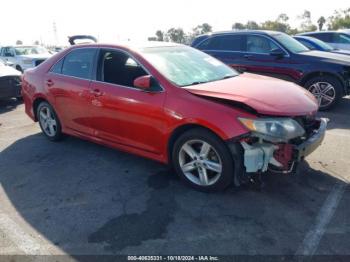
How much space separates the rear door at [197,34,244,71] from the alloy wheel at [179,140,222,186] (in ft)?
16.3

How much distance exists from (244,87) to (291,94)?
1.75ft

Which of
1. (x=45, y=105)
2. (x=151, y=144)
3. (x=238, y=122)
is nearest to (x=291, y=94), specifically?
(x=238, y=122)

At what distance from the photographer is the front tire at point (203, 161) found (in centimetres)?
350

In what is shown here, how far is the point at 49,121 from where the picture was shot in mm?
5676

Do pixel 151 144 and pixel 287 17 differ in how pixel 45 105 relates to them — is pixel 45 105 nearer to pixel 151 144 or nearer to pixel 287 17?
pixel 151 144

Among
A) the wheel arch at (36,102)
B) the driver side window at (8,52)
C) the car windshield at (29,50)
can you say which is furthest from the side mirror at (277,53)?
the driver side window at (8,52)

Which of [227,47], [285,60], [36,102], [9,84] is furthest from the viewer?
[9,84]

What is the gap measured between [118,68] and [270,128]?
223 cm

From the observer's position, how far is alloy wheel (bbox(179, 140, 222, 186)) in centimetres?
364

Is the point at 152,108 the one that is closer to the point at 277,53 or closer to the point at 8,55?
the point at 277,53

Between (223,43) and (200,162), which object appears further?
(223,43)

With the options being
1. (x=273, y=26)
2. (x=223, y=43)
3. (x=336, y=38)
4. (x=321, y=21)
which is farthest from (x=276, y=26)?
(x=223, y=43)

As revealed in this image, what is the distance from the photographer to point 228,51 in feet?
28.1

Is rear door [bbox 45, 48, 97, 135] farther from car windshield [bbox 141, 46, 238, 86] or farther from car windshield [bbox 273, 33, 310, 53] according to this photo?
car windshield [bbox 273, 33, 310, 53]
